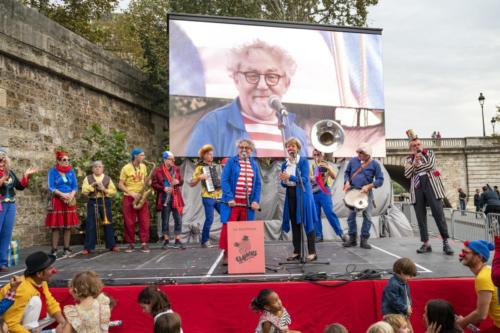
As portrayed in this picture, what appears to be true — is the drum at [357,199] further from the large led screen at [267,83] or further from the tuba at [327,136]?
the large led screen at [267,83]

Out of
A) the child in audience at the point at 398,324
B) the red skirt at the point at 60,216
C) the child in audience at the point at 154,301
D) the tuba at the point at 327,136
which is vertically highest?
the tuba at the point at 327,136

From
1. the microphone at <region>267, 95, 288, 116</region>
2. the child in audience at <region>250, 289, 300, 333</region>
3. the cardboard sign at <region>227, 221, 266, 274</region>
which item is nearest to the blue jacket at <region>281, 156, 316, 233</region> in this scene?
the cardboard sign at <region>227, 221, 266, 274</region>

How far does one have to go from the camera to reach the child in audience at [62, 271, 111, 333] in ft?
10.6

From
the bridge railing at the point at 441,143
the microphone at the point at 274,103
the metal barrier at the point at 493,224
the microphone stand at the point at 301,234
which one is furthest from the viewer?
the bridge railing at the point at 441,143

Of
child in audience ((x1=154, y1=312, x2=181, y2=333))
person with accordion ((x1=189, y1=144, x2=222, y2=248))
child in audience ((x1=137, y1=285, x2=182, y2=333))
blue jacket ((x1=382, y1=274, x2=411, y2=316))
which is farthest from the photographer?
person with accordion ((x1=189, y1=144, x2=222, y2=248))

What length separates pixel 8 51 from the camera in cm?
800

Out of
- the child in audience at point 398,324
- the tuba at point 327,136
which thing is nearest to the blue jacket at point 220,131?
the tuba at point 327,136

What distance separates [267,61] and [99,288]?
843cm

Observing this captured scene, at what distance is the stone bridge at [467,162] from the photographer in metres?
29.0

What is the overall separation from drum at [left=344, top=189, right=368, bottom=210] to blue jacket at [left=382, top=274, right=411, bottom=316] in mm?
2887

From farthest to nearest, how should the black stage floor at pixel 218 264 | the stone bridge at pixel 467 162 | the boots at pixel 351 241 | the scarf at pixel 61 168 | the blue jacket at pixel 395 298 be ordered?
the stone bridge at pixel 467 162 < the boots at pixel 351 241 < the scarf at pixel 61 168 < the black stage floor at pixel 218 264 < the blue jacket at pixel 395 298

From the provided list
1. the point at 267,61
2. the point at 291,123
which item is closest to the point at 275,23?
the point at 267,61

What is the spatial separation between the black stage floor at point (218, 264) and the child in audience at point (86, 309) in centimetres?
108

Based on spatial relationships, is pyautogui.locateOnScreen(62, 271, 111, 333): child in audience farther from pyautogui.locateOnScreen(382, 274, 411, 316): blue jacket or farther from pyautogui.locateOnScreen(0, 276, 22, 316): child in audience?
pyautogui.locateOnScreen(382, 274, 411, 316): blue jacket
